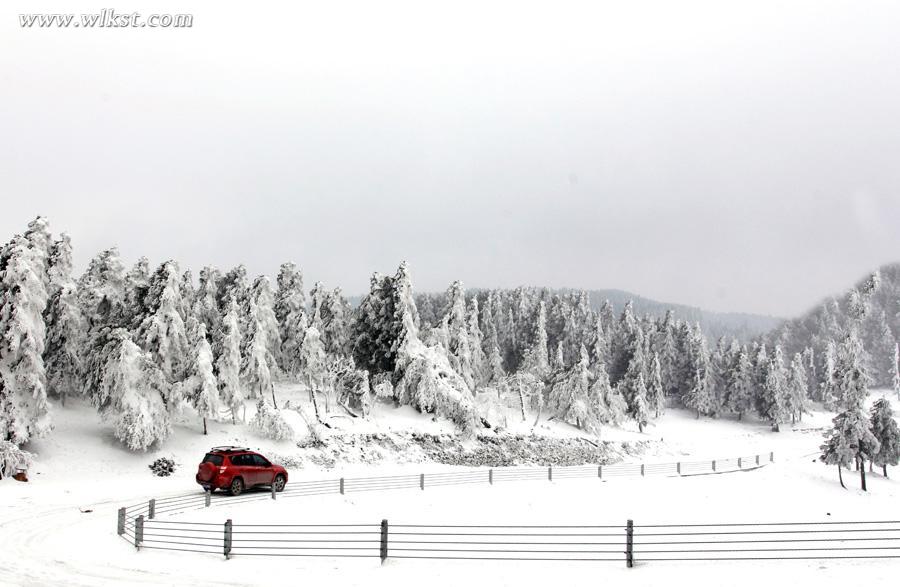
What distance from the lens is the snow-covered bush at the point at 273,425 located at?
41.1 metres

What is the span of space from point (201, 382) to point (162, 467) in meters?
6.31

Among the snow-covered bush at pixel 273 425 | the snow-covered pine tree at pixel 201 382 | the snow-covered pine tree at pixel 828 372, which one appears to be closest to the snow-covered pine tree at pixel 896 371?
the snow-covered pine tree at pixel 828 372

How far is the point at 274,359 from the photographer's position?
55.7 metres

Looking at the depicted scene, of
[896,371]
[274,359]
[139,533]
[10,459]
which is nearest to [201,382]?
[10,459]

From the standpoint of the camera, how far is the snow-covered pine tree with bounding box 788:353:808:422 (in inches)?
3592

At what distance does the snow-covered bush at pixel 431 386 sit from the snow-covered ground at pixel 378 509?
149cm

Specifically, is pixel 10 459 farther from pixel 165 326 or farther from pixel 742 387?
pixel 742 387

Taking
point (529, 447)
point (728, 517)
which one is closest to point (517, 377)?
point (529, 447)

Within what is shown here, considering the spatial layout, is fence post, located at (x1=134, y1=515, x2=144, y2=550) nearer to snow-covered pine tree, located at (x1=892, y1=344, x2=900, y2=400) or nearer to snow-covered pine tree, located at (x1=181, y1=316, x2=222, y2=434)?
snow-covered pine tree, located at (x1=181, y1=316, x2=222, y2=434)

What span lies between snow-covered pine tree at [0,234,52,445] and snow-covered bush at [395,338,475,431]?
2823cm

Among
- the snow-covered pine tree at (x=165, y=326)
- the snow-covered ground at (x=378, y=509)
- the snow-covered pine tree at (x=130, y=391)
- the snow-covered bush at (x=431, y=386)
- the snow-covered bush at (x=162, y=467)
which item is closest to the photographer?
the snow-covered ground at (x=378, y=509)

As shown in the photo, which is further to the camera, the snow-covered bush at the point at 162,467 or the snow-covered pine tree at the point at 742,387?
the snow-covered pine tree at the point at 742,387

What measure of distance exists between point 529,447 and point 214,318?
110 feet

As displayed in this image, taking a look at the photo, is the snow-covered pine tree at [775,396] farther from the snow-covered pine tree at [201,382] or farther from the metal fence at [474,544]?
the snow-covered pine tree at [201,382]
